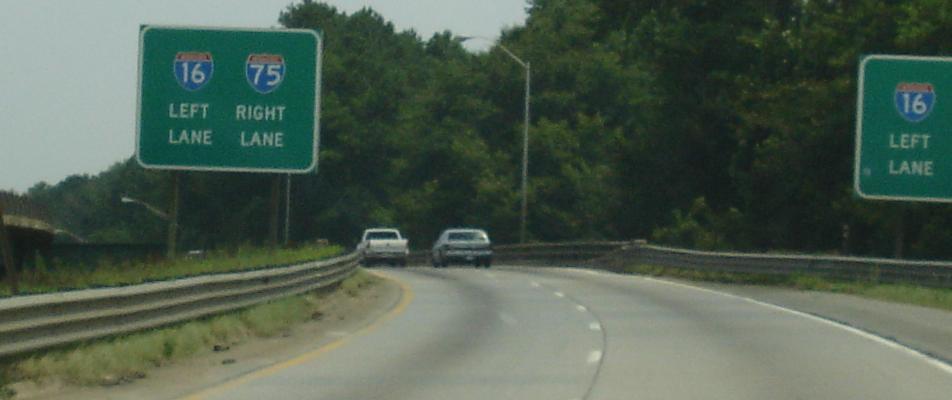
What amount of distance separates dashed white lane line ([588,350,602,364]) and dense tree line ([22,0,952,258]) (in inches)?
826

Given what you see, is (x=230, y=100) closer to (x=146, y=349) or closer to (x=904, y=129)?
(x=146, y=349)

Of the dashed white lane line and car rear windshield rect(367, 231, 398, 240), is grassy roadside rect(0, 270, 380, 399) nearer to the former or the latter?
the dashed white lane line

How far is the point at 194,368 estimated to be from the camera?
1916 cm

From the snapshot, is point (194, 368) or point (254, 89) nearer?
point (194, 368)

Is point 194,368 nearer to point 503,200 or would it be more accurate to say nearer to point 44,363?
point 44,363

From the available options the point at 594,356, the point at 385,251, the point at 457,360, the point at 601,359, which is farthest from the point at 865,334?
the point at 385,251

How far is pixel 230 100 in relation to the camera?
32.4 meters

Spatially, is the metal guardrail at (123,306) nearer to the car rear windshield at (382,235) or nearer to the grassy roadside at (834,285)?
the grassy roadside at (834,285)

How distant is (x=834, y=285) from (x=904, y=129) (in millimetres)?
3985

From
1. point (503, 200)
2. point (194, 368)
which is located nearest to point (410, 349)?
point (194, 368)

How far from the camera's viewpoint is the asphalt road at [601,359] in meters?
16.9

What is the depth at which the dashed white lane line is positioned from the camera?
20.1 m

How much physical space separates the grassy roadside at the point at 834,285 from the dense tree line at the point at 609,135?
88.1 inches

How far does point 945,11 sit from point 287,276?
2758cm
